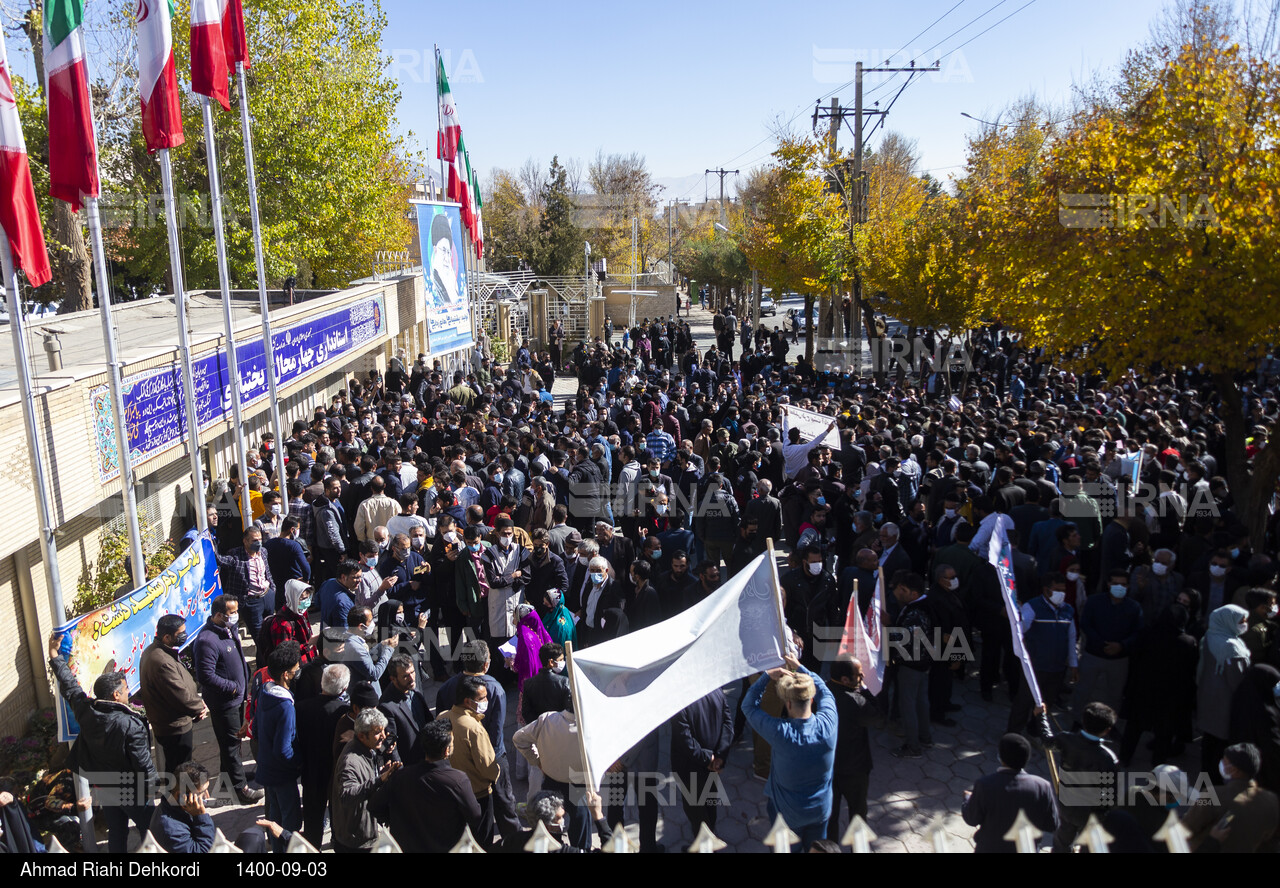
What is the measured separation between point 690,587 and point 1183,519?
212 inches

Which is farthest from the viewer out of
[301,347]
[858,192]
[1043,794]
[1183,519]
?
[858,192]

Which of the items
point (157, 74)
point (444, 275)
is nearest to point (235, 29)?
point (157, 74)

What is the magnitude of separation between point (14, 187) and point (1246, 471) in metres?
11.6

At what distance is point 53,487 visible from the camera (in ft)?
22.1

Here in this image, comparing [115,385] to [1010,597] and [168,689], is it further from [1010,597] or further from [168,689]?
[1010,597]

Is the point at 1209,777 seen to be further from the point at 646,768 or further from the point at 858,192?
the point at 858,192

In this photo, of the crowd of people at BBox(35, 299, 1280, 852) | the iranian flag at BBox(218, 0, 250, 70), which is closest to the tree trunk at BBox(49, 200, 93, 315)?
the crowd of people at BBox(35, 299, 1280, 852)

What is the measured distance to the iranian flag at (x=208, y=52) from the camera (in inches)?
344

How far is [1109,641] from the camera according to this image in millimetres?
6305

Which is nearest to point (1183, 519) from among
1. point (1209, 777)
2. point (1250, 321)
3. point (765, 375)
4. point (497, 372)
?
point (1250, 321)

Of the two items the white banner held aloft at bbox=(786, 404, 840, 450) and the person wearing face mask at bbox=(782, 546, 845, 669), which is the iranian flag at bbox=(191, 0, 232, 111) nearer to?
the person wearing face mask at bbox=(782, 546, 845, 669)

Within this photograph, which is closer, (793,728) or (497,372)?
(793,728)

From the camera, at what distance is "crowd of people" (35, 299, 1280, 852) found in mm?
4648

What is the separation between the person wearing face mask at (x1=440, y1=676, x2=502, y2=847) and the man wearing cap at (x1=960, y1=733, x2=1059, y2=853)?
2565mm
